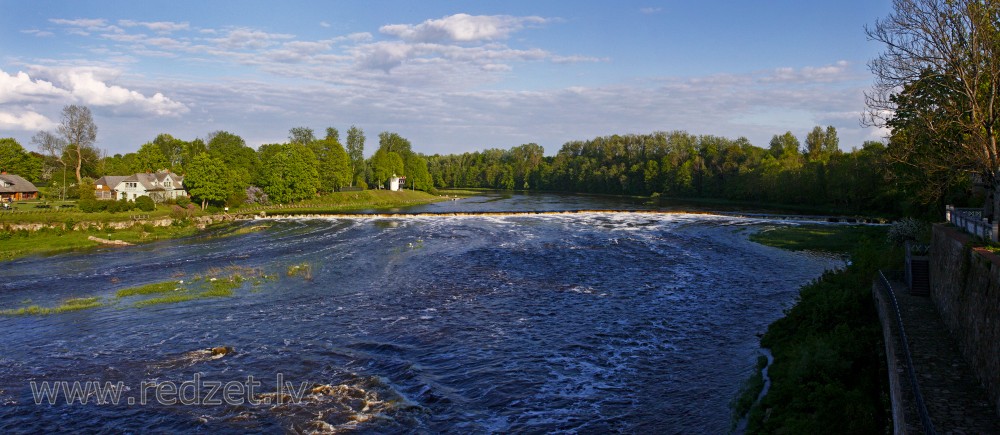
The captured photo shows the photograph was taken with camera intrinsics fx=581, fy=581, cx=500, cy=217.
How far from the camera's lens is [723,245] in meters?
51.7

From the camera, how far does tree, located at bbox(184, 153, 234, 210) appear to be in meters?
85.7

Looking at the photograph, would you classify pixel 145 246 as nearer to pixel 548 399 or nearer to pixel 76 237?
pixel 76 237

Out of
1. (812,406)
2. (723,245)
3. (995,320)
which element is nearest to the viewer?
(995,320)

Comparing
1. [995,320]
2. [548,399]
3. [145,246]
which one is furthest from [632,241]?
[145,246]

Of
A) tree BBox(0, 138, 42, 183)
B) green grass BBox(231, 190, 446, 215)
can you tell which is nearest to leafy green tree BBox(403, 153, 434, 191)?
green grass BBox(231, 190, 446, 215)

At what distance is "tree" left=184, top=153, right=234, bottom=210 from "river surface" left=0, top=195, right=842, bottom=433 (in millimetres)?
39181

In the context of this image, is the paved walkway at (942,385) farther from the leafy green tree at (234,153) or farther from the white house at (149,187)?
the leafy green tree at (234,153)

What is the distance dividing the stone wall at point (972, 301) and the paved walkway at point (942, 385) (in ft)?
0.86

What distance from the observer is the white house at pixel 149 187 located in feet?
288

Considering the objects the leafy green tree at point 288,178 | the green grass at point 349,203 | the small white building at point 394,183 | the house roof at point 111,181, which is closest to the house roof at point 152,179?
the house roof at point 111,181

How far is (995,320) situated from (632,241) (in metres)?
40.9

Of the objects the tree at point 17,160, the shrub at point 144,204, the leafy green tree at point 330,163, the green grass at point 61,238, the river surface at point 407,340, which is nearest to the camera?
the river surface at point 407,340

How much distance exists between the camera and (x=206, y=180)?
281 feet

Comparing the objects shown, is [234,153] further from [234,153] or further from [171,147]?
[171,147]
